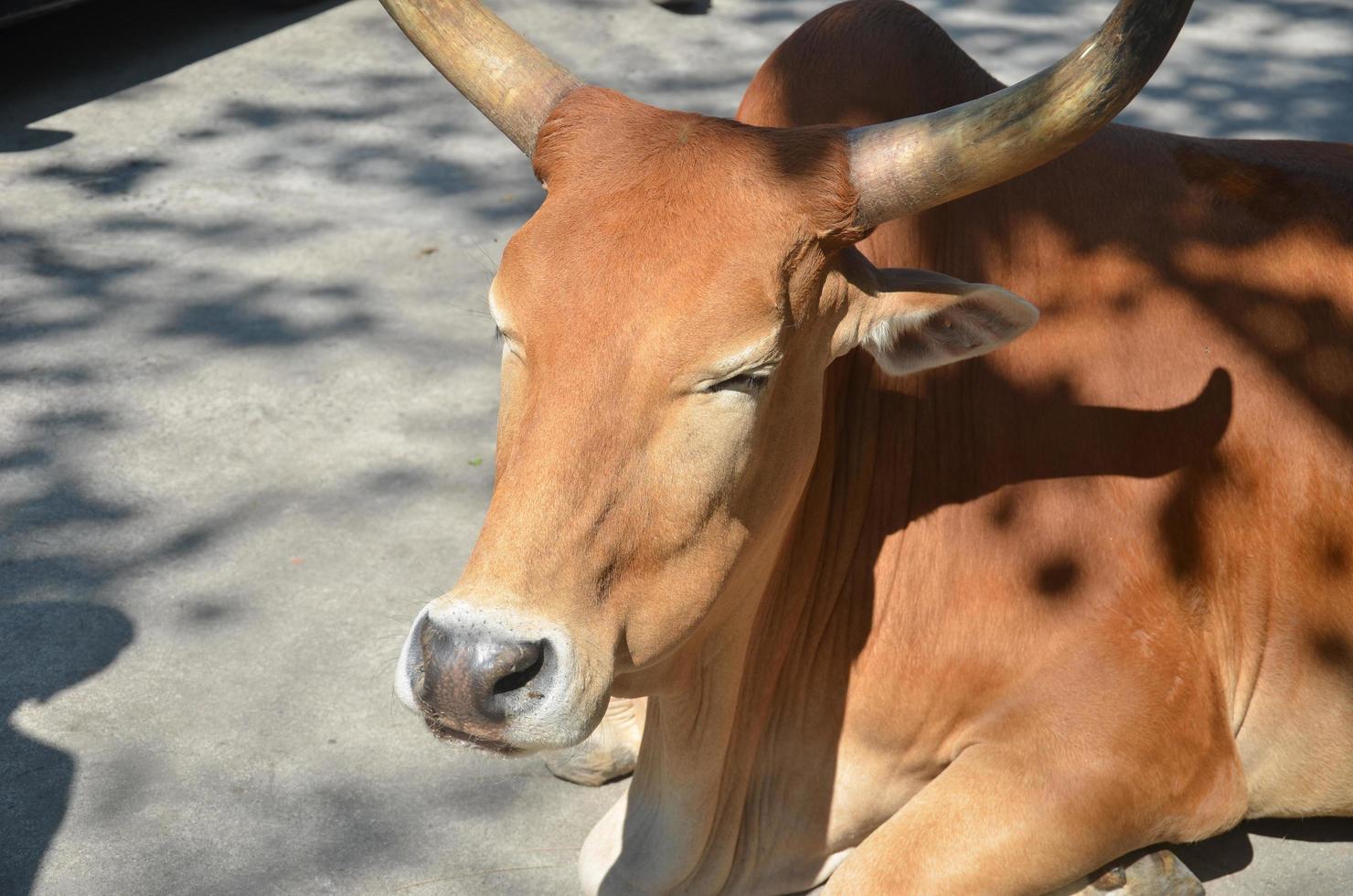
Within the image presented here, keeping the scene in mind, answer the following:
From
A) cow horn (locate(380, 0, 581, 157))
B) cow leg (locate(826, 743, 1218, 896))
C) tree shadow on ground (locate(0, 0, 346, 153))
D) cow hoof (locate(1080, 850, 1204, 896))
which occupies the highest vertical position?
cow horn (locate(380, 0, 581, 157))

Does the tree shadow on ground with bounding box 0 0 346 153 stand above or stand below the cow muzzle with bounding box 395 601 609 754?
below

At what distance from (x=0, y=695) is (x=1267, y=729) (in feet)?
8.82

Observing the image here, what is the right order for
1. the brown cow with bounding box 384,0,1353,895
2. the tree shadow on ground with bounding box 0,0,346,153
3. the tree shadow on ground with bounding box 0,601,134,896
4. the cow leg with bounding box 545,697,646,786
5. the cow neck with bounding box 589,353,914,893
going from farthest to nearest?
the tree shadow on ground with bounding box 0,0,346,153, the cow leg with bounding box 545,697,646,786, the tree shadow on ground with bounding box 0,601,134,896, the cow neck with bounding box 589,353,914,893, the brown cow with bounding box 384,0,1353,895

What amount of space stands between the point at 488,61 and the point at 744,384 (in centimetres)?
83

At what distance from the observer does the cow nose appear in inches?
75.1

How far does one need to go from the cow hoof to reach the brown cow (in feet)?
0.37

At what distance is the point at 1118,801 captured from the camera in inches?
98.8

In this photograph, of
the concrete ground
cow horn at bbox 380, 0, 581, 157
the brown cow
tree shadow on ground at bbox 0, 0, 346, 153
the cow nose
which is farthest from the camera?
tree shadow on ground at bbox 0, 0, 346, 153

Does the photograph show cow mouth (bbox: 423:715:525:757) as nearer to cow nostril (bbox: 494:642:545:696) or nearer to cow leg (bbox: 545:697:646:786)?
cow nostril (bbox: 494:642:545:696)

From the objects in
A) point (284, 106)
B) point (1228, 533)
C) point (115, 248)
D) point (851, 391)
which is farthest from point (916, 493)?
point (284, 106)

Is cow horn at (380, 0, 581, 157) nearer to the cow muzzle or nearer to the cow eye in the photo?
the cow eye

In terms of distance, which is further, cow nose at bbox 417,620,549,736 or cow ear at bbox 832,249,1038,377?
cow ear at bbox 832,249,1038,377

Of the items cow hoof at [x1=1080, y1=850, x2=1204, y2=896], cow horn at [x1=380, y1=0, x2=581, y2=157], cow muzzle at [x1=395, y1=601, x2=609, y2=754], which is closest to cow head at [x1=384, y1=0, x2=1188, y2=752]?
cow muzzle at [x1=395, y1=601, x2=609, y2=754]

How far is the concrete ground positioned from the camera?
296cm
